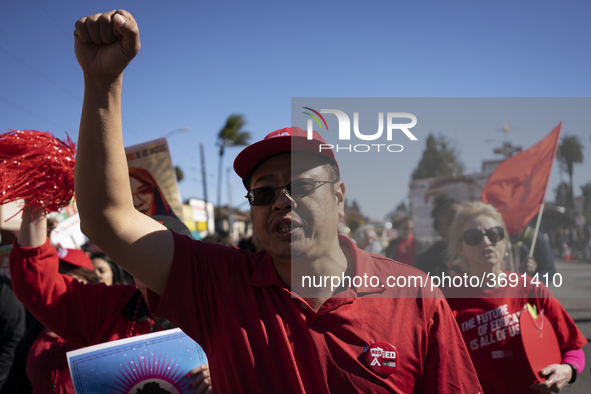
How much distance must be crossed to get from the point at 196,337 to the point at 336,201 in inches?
33.3

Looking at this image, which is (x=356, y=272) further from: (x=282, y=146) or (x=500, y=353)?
(x=500, y=353)

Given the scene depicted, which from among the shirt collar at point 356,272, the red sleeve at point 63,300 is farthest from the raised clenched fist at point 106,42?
the red sleeve at point 63,300

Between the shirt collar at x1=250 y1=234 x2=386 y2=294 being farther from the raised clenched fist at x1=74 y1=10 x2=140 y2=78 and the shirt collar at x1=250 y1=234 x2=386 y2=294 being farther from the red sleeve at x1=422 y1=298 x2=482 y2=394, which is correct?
the raised clenched fist at x1=74 y1=10 x2=140 y2=78

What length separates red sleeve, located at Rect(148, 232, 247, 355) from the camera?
1.53 meters

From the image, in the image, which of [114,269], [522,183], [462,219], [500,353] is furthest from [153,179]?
[500,353]

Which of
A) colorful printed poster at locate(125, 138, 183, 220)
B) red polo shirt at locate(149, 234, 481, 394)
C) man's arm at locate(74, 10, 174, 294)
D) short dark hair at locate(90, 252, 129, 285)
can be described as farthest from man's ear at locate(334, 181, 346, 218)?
short dark hair at locate(90, 252, 129, 285)

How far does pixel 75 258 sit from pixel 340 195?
253cm

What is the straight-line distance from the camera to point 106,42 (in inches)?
47.6

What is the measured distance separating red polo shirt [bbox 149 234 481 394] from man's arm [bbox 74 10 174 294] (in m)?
0.24

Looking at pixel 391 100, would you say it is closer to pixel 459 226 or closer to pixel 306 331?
pixel 459 226

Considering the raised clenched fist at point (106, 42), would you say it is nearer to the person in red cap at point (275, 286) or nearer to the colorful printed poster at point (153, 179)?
the person in red cap at point (275, 286)

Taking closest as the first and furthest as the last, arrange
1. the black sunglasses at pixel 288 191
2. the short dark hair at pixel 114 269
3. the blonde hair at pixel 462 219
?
the black sunglasses at pixel 288 191 < the blonde hair at pixel 462 219 < the short dark hair at pixel 114 269

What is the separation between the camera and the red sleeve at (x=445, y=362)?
154 centimetres

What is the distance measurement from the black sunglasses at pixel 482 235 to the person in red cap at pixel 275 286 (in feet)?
1.84
